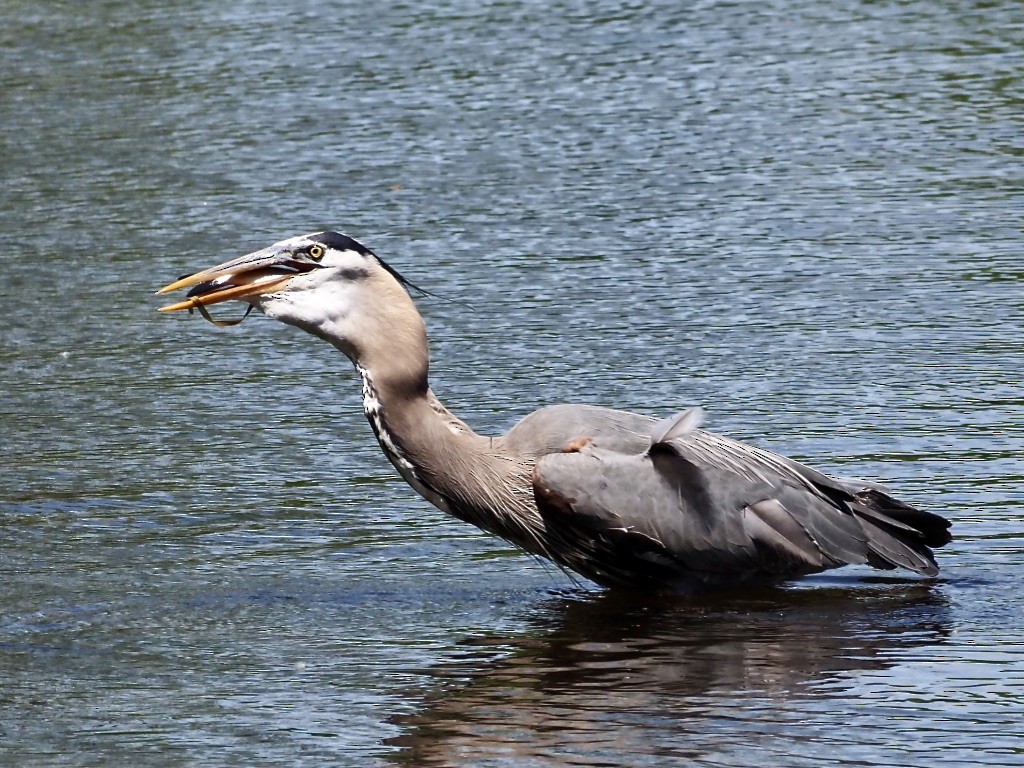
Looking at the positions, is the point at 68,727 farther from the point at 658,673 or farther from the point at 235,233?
the point at 235,233

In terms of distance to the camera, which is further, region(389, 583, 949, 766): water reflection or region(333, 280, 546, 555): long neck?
region(333, 280, 546, 555): long neck

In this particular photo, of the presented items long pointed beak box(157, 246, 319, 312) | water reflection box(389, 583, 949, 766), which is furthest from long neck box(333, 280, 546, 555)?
water reflection box(389, 583, 949, 766)

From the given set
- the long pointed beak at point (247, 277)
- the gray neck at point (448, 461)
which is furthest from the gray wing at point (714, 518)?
the long pointed beak at point (247, 277)

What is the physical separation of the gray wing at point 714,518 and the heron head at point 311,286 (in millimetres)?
969

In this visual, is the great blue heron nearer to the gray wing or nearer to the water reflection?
the gray wing

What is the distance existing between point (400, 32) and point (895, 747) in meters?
13.8

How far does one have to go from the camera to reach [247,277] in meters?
7.55

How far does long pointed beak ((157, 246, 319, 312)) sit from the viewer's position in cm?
751

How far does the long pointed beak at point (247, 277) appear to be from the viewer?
751 centimetres

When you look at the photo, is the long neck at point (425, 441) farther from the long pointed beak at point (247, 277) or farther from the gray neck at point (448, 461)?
the long pointed beak at point (247, 277)

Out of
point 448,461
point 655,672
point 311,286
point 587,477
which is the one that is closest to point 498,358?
point 448,461

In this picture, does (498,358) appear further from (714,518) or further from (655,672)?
(655,672)

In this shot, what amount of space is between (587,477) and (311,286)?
1.37m

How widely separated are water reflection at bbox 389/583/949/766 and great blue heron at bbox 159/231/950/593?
0.21 meters
